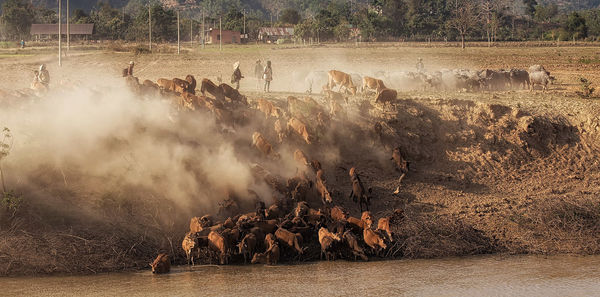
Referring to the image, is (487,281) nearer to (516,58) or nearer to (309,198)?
(309,198)

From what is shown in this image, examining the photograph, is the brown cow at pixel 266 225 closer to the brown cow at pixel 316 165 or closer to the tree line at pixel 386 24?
the brown cow at pixel 316 165

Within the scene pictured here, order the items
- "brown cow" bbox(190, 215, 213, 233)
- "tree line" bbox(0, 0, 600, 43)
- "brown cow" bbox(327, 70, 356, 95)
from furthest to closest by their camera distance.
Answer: "tree line" bbox(0, 0, 600, 43)
"brown cow" bbox(327, 70, 356, 95)
"brown cow" bbox(190, 215, 213, 233)

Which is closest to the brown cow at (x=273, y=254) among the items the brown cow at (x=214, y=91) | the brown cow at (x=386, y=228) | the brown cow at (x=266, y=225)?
the brown cow at (x=266, y=225)

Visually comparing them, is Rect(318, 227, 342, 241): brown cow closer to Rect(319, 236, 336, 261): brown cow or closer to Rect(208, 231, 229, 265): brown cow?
Rect(319, 236, 336, 261): brown cow

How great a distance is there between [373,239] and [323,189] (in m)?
2.80

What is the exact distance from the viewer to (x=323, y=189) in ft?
56.7

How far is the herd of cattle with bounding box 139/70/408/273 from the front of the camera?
14438 mm

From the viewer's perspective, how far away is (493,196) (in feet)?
61.2

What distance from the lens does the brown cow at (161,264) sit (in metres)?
13.7

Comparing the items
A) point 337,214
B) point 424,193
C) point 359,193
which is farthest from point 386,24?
point 337,214

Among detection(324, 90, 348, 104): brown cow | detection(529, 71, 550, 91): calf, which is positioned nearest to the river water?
detection(324, 90, 348, 104): brown cow

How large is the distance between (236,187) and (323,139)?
11.6ft

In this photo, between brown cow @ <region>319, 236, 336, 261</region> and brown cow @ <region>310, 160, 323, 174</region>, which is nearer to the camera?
brown cow @ <region>319, 236, 336, 261</region>

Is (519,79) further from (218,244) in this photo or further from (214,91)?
(218,244)
